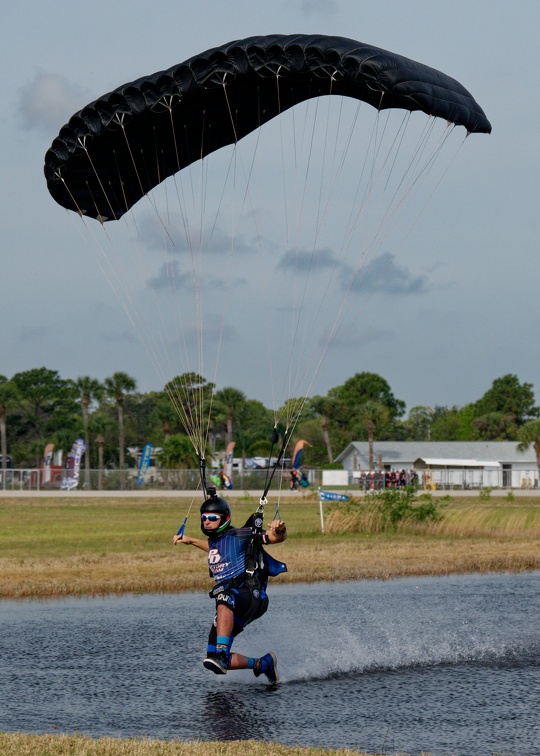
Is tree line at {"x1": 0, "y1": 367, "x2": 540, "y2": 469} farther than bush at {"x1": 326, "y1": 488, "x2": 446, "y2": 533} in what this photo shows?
Yes

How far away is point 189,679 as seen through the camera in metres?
12.7

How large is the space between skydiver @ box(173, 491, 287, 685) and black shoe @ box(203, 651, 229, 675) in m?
0.17

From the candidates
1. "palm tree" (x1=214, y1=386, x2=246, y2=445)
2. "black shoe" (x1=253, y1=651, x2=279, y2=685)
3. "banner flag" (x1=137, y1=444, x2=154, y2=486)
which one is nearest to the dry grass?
"black shoe" (x1=253, y1=651, x2=279, y2=685)

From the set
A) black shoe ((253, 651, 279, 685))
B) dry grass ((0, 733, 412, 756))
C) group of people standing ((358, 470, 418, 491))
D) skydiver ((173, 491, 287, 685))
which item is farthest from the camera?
group of people standing ((358, 470, 418, 491))

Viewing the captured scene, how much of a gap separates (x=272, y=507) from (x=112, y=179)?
35505 millimetres

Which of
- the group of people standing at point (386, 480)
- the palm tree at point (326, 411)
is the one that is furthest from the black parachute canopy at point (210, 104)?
the palm tree at point (326, 411)

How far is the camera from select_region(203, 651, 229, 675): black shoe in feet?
37.7

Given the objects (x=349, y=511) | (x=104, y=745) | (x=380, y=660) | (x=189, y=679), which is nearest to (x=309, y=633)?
→ (x=380, y=660)

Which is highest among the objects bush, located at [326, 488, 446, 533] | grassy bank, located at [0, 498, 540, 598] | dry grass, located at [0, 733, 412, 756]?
bush, located at [326, 488, 446, 533]

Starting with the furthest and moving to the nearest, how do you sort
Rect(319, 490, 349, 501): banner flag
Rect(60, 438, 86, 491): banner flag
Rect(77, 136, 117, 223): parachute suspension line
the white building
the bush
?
the white building, Rect(60, 438, 86, 491): banner flag, the bush, Rect(319, 490, 349, 501): banner flag, Rect(77, 136, 117, 223): parachute suspension line

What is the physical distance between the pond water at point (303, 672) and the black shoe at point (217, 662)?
0.36 metres

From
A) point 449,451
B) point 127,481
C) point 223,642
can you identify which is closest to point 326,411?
point 449,451

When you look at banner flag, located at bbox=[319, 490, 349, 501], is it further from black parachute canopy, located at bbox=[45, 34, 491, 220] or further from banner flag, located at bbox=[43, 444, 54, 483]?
banner flag, located at bbox=[43, 444, 54, 483]

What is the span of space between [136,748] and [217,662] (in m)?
2.46
